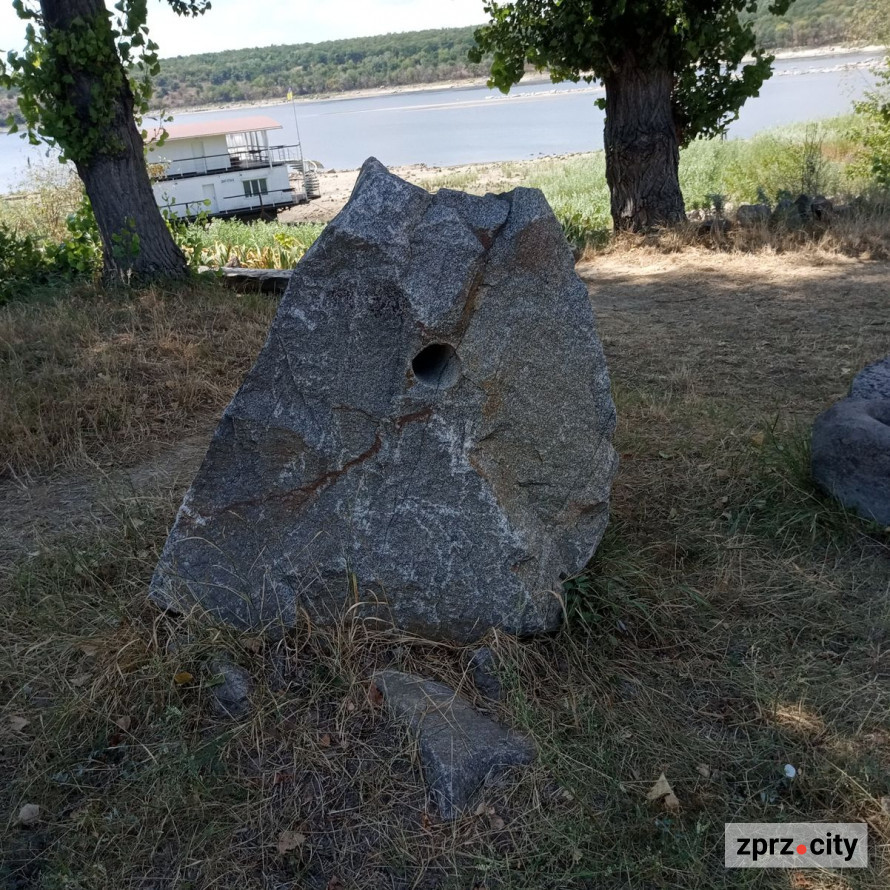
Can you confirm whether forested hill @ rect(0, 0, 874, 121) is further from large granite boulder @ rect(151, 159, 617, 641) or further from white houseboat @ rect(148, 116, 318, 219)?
large granite boulder @ rect(151, 159, 617, 641)

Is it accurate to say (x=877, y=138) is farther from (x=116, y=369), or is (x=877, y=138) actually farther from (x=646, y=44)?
(x=116, y=369)

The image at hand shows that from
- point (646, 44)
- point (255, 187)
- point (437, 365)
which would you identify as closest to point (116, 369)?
point (437, 365)

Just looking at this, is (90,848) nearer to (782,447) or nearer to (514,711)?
(514,711)

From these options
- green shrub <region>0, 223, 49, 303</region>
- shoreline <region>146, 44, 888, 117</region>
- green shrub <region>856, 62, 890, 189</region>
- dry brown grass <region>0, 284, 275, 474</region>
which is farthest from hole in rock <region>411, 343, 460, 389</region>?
shoreline <region>146, 44, 888, 117</region>

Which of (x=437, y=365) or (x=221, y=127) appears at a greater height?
(x=437, y=365)

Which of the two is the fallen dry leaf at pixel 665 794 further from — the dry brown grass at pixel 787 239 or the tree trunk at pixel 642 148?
the tree trunk at pixel 642 148

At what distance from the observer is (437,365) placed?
3102 millimetres

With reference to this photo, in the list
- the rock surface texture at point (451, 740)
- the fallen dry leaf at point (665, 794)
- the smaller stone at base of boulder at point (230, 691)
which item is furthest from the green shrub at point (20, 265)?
the fallen dry leaf at point (665, 794)

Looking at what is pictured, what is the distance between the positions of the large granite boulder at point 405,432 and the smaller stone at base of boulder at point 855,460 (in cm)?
120

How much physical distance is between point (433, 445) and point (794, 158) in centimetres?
1163

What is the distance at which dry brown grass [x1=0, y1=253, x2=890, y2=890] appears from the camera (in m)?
2.42

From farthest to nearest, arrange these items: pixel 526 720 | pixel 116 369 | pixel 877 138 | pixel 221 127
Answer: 1. pixel 221 127
2. pixel 877 138
3. pixel 116 369
4. pixel 526 720

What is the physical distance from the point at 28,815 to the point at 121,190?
6.02m

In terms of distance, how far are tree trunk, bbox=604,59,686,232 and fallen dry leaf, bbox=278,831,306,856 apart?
867 centimetres
